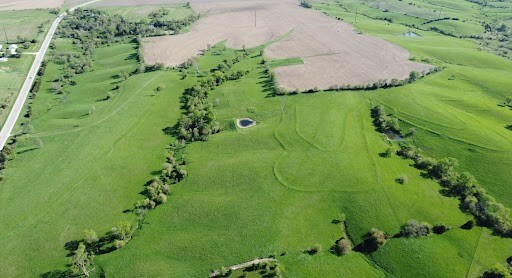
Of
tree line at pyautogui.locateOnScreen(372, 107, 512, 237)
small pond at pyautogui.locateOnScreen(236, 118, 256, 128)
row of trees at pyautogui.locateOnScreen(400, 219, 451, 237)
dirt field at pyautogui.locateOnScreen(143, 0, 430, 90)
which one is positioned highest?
dirt field at pyautogui.locateOnScreen(143, 0, 430, 90)

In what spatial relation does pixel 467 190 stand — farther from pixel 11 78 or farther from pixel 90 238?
pixel 11 78

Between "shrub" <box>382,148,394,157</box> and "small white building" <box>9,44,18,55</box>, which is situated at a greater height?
Result: "small white building" <box>9,44,18,55</box>

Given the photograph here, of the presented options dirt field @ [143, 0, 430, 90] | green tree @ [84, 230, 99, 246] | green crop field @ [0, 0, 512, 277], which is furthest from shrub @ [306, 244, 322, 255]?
dirt field @ [143, 0, 430, 90]

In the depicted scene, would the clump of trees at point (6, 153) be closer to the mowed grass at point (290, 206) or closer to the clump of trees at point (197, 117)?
the clump of trees at point (197, 117)

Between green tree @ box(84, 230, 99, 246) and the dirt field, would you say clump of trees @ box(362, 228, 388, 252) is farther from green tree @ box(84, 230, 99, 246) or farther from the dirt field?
the dirt field

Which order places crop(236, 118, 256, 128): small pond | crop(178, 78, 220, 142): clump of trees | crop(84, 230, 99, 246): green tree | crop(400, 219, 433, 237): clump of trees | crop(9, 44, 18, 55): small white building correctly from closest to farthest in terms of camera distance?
crop(400, 219, 433, 237): clump of trees < crop(84, 230, 99, 246): green tree < crop(178, 78, 220, 142): clump of trees < crop(236, 118, 256, 128): small pond < crop(9, 44, 18, 55): small white building

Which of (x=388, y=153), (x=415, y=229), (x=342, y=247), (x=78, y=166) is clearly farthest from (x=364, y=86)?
(x=78, y=166)

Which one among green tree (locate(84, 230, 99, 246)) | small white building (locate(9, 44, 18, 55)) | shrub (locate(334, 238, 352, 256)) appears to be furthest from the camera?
small white building (locate(9, 44, 18, 55))
